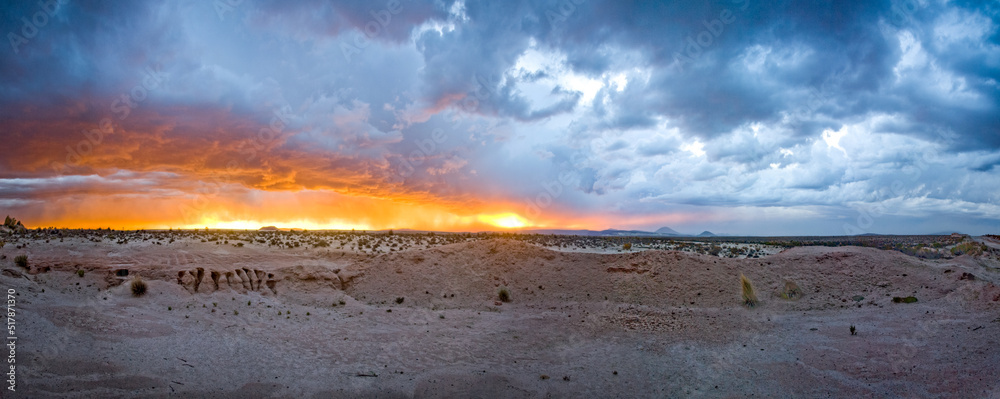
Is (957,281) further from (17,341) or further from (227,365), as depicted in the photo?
(17,341)

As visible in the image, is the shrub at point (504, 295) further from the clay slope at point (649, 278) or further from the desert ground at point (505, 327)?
the clay slope at point (649, 278)

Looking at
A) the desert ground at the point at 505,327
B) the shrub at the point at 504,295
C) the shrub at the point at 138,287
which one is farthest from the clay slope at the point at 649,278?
the shrub at the point at 138,287

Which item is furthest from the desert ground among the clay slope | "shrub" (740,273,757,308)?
"shrub" (740,273,757,308)

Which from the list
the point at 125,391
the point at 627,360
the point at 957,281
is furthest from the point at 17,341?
the point at 957,281

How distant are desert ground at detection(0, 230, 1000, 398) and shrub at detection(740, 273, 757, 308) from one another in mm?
269

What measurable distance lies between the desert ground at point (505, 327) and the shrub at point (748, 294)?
0.88 feet

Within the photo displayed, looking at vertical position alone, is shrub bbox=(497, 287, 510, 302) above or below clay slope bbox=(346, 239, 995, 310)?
below

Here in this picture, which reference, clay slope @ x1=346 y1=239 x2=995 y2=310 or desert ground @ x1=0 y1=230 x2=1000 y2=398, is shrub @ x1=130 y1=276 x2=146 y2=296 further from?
clay slope @ x1=346 y1=239 x2=995 y2=310

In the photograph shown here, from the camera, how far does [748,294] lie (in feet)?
56.8

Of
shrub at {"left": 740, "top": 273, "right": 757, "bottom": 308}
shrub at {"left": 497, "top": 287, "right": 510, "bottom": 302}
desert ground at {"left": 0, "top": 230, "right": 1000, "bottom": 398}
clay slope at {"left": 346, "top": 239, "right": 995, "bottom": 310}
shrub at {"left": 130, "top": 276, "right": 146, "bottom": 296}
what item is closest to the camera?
desert ground at {"left": 0, "top": 230, "right": 1000, "bottom": 398}

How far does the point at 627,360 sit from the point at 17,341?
13.8 meters

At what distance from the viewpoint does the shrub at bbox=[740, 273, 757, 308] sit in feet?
56.3

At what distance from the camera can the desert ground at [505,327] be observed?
30.8 feet

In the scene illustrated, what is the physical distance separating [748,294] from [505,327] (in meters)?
10.1
